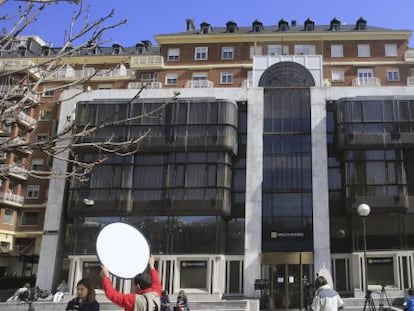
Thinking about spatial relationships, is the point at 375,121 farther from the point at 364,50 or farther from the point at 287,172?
the point at 364,50

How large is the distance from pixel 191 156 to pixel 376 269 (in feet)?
43.4

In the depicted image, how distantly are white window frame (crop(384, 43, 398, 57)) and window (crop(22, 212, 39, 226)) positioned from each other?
117 feet

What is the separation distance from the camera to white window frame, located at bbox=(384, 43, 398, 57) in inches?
1872

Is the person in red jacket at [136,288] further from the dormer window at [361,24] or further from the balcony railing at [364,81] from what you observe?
the dormer window at [361,24]

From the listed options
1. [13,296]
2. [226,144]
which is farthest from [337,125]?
[13,296]

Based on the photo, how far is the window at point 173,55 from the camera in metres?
49.7

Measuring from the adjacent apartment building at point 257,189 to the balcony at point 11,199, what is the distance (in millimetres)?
11425

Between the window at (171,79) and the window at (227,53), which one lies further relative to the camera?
the window at (227,53)

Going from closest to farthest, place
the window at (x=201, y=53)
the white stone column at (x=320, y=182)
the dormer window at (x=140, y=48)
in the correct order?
1. the white stone column at (x=320, y=182)
2. the window at (x=201, y=53)
3. the dormer window at (x=140, y=48)

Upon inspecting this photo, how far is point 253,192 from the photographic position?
107ft

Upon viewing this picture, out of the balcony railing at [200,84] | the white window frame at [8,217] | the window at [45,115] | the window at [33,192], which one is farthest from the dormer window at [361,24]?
the white window frame at [8,217]

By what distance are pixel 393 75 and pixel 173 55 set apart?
2101 cm

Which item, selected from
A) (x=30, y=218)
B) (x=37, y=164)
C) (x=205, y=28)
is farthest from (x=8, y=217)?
(x=205, y=28)

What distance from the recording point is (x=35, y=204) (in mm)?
46062
